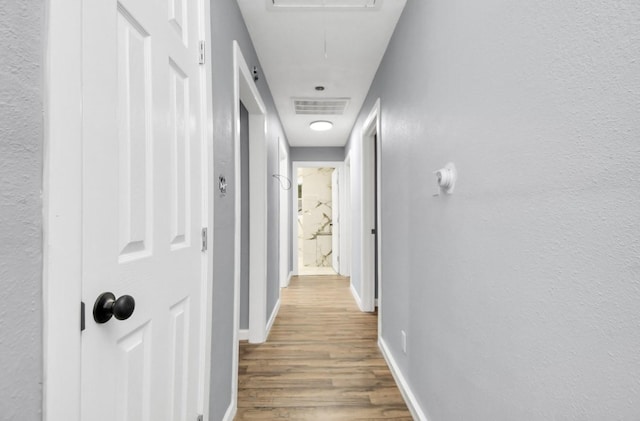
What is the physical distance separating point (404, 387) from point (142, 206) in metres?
1.84

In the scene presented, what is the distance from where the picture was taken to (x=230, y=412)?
1.73 metres

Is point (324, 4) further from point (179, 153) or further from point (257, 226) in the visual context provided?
point (257, 226)

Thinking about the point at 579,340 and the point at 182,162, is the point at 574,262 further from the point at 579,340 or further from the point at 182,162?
the point at 182,162

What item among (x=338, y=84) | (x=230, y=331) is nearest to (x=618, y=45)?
(x=230, y=331)

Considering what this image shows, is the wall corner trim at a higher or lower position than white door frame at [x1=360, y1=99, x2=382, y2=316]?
lower

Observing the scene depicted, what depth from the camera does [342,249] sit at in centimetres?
588

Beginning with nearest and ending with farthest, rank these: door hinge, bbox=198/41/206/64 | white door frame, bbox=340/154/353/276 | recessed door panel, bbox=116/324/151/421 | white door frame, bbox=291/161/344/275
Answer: recessed door panel, bbox=116/324/151/421
door hinge, bbox=198/41/206/64
white door frame, bbox=340/154/353/276
white door frame, bbox=291/161/344/275

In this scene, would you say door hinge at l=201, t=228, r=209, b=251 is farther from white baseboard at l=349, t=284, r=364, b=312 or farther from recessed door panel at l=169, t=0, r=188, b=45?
white baseboard at l=349, t=284, r=364, b=312

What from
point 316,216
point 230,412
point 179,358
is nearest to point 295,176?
point 316,216

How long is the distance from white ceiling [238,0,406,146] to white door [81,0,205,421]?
95cm

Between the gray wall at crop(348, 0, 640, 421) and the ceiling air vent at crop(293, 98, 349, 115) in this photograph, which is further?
the ceiling air vent at crop(293, 98, 349, 115)

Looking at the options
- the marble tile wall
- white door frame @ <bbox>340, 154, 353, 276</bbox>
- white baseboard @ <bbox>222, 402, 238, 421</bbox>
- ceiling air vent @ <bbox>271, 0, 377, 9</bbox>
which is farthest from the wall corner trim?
ceiling air vent @ <bbox>271, 0, 377, 9</bbox>

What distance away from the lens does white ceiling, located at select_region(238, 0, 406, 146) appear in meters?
1.98

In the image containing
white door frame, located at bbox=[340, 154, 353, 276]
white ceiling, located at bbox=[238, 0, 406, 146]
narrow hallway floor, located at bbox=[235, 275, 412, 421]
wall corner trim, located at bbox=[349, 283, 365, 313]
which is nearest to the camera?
narrow hallway floor, located at bbox=[235, 275, 412, 421]
